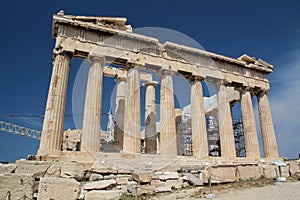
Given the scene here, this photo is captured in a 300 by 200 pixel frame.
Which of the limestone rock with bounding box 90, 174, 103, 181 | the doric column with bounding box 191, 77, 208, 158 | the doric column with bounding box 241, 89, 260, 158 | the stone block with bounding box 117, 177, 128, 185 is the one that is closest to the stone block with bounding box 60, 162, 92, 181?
the limestone rock with bounding box 90, 174, 103, 181

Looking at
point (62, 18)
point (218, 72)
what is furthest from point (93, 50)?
point (218, 72)

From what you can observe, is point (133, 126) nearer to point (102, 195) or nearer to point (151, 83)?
point (151, 83)

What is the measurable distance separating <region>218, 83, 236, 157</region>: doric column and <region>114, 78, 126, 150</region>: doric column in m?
8.97

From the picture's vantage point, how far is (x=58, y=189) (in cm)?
852

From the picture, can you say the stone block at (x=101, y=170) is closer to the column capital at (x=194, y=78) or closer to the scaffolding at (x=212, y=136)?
the column capital at (x=194, y=78)

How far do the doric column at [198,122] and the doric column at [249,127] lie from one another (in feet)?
17.4

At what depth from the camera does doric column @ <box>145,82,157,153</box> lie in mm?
22891

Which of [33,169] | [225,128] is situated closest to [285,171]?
[225,128]

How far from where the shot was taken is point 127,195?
9.41 m

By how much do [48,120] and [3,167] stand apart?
17.1ft

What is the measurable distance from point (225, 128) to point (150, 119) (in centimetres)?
691

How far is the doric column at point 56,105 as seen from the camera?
15344 millimetres

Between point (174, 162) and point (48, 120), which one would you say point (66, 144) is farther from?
point (174, 162)

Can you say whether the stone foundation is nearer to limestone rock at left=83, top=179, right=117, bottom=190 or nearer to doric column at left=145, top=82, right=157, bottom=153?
limestone rock at left=83, top=179, right=117, bottom=190
